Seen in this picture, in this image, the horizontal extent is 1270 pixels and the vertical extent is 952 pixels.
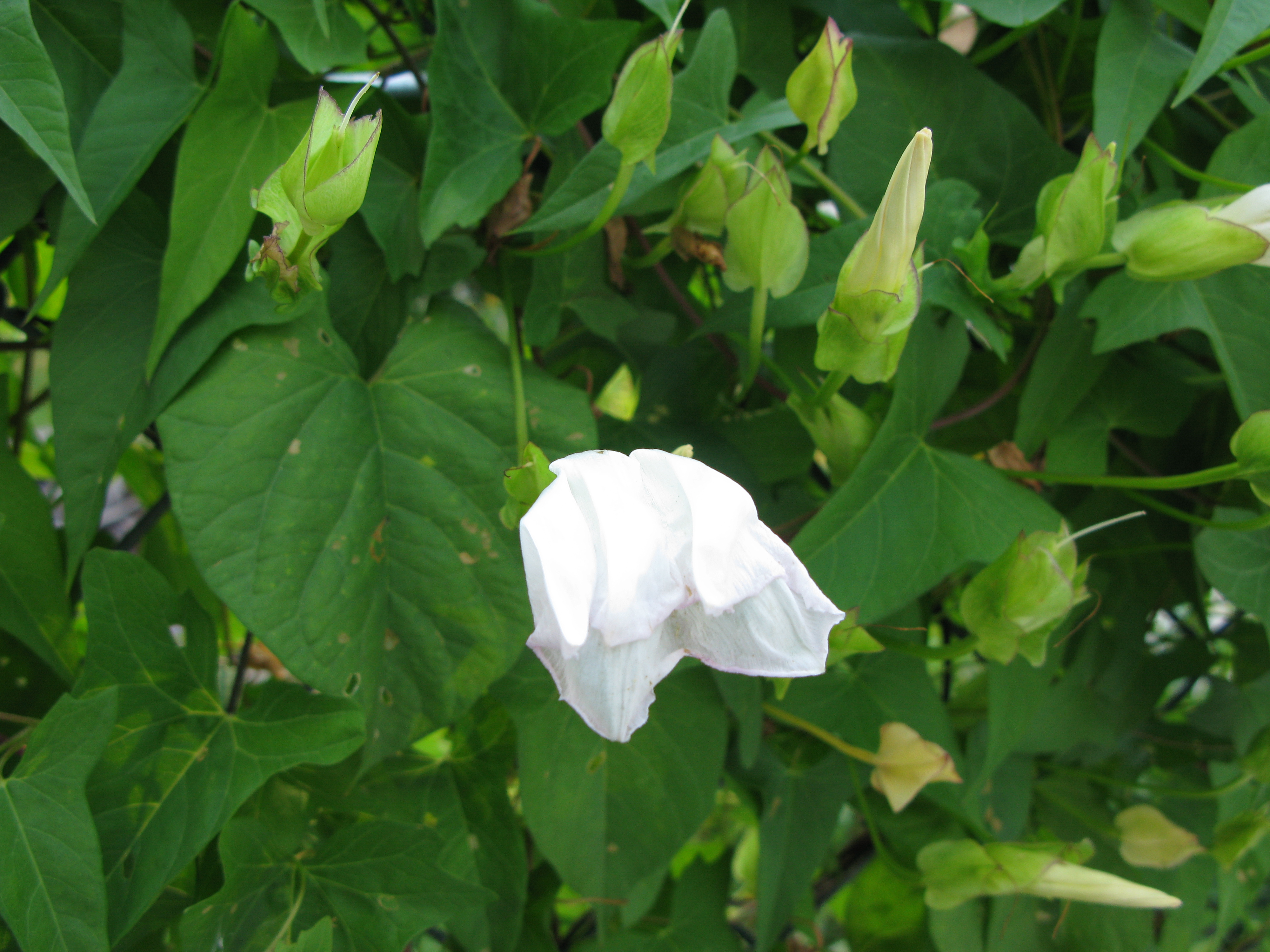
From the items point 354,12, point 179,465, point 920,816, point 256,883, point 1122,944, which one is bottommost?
point 1122,944

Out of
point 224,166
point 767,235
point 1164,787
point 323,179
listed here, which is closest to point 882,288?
point 767,235

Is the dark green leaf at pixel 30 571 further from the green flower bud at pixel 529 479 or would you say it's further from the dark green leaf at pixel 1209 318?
the dark green leaf at pixel 1209 318

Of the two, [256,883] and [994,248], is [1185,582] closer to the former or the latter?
[994,248]

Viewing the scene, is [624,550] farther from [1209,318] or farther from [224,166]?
[1209,318]

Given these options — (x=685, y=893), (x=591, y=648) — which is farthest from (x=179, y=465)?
(x=685, y=893)

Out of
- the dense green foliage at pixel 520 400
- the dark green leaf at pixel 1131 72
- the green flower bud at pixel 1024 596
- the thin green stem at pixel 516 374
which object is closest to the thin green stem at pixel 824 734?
the dense green foliage at pixel 520 400

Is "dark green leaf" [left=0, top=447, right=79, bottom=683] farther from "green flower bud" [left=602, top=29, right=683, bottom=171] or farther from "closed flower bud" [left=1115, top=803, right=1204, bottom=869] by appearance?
"closed flower bud" [left=1115, top=803, right=1204, bottom=869]
